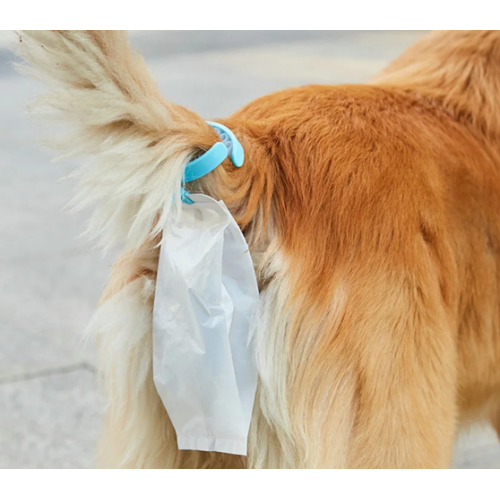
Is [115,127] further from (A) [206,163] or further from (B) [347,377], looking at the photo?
(B) [347,377]

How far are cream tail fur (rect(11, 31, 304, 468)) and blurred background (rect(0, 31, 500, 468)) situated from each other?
0.13m

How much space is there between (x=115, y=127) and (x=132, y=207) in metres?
0.20

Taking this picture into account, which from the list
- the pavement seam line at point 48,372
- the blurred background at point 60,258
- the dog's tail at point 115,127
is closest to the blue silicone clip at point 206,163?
the dog's tail at point 115,127

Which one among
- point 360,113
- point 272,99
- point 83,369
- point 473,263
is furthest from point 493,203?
point 83,369

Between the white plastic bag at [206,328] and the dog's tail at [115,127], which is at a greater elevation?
the dog's tail at [115,127]

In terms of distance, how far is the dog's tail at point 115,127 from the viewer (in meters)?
1.37

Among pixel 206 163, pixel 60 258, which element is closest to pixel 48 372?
pixel 60 258

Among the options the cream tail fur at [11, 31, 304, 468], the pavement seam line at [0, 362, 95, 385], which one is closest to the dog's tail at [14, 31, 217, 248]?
the cream tail fur at [11, 31, 304, 468]

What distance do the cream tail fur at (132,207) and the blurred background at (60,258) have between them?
0.13 meters

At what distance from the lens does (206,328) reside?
1553mm

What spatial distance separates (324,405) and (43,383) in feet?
7.50

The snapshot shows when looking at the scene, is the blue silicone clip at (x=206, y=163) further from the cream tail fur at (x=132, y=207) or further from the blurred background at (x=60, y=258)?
the blurred background at (x=60, y=258)

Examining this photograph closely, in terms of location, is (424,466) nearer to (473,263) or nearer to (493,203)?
(473,263)

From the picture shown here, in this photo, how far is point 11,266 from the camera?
464 centimetres
